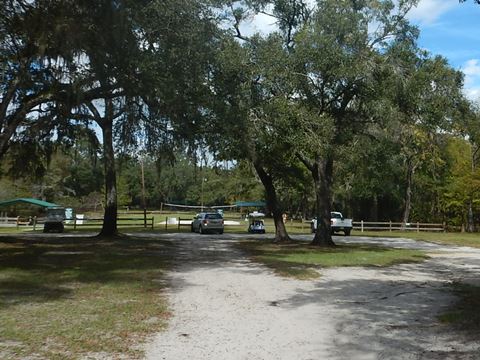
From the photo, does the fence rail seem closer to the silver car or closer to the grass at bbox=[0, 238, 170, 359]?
the silver car

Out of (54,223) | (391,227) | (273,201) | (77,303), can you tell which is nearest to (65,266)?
(77,303)

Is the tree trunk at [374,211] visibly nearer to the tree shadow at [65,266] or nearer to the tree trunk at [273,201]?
the tree trunk at [273,201]

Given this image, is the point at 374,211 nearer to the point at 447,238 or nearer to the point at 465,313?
the point at 447,238

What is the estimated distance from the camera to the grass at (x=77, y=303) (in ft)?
23.1

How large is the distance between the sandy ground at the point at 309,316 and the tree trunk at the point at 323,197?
9.44 meters

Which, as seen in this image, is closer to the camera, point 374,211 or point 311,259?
point 311,259

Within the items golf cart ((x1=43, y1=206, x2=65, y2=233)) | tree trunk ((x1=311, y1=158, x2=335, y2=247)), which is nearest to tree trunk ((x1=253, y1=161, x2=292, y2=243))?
tree trunk ((x1=311, y1=158, x2=335, y2=247))

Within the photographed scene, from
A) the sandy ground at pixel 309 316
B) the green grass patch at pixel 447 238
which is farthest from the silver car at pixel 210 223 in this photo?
the sandy ground at pixel 309 316

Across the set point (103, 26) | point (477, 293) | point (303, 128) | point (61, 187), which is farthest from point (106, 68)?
point (61, 187)

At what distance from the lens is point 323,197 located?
1025 inches

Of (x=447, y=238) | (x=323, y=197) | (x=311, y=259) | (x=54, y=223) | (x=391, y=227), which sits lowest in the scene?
(x=311, y=259)

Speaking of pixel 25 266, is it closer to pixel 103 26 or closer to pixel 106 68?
pixel 106 68

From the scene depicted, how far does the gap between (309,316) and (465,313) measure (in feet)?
9.05

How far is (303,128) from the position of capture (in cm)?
2098
